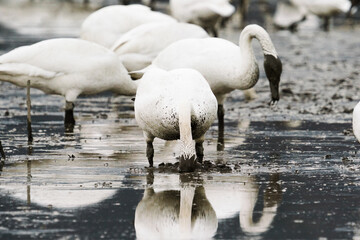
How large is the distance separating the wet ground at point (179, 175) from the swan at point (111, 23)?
1.37 meters

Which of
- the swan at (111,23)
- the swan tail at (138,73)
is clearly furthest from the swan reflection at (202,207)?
the swan at (111,23)

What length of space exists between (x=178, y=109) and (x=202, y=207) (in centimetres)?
181

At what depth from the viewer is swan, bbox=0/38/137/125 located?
14.2 meters

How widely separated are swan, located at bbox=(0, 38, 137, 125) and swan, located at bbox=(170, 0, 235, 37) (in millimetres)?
9788

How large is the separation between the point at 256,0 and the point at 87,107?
93.6 ft

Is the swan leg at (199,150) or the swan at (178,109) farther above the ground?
the swan at (178,109)

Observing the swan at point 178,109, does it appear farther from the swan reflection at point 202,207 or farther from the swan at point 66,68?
the swan at point 66,68

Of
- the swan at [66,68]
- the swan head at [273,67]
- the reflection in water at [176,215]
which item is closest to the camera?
the reflection in water at [176,215]

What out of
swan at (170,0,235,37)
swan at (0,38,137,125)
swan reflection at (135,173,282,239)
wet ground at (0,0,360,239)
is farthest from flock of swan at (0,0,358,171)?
swan at (170,0,235,37)

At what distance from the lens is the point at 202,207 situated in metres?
8.95

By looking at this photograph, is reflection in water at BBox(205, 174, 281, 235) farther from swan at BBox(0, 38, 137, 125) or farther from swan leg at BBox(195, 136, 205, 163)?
swan at BBox(0, 38, 137, 125)

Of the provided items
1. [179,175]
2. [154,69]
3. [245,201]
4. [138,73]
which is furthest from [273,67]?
[245,201]

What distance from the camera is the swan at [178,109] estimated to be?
10453mm

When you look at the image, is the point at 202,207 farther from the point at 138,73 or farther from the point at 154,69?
the point at 138,73
